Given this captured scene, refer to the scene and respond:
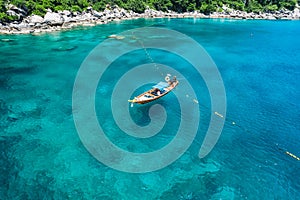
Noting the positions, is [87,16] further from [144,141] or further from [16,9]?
[144,141]

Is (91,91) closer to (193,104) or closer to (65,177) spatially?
(193,104)

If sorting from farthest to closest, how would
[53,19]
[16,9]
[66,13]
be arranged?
1. [66,13]
2. [53,19]
3. [16,9]

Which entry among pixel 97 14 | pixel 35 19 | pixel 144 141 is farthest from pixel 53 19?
pixel 144 141

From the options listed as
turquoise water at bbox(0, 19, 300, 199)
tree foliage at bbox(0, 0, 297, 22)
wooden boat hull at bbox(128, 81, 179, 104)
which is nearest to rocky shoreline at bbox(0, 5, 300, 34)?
tree foliage at bbox(0, 0, 297, 22)

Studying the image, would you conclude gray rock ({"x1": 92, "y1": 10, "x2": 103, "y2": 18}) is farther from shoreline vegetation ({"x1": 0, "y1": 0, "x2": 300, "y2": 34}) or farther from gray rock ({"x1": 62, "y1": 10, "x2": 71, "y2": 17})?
gray rock ({"x1": 62, "y1": 10, "x2": 71, "y2": 17})

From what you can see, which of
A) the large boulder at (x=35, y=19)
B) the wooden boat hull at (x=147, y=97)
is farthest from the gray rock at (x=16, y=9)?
the wooden boat hull at (x=147, y=97)

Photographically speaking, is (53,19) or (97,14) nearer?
(53,19)
